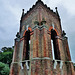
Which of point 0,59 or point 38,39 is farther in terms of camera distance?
point 0,59

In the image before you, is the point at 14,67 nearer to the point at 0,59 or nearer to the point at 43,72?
the point at 43,72

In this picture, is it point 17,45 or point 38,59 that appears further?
point 17,45

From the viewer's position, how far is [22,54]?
7.31 meters

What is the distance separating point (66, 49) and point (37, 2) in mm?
6589

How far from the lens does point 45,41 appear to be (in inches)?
241

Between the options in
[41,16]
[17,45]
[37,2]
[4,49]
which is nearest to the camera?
[41,16]

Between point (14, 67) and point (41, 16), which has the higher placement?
point (41, 16)

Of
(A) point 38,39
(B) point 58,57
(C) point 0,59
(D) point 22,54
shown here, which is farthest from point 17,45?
(C) point 0,59

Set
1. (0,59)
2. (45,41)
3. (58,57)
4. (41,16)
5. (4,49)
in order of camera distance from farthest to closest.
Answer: (4,49)
(0,59)
(41,16)
(58,57)
(45,41)

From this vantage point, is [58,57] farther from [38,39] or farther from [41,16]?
[41,16]

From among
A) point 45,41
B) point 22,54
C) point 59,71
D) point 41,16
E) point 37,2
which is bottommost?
point 59,71

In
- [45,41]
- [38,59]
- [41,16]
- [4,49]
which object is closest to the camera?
[38,59]

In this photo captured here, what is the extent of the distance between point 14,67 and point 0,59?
1599 cm

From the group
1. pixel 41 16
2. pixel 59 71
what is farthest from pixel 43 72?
pixel 41 16
